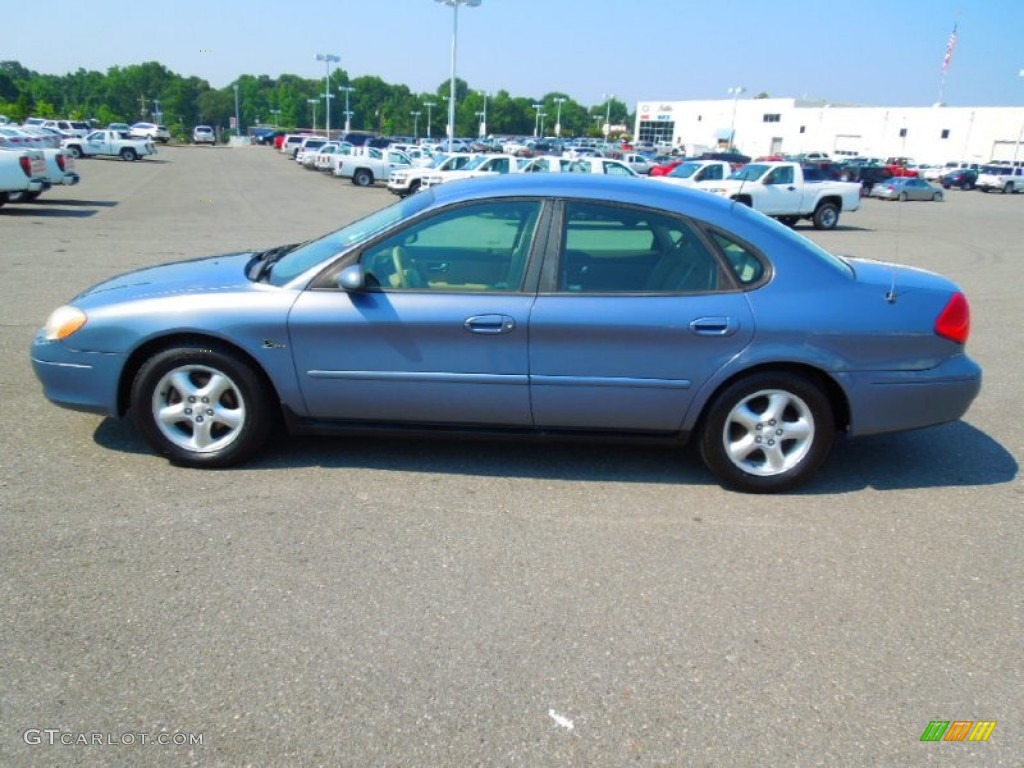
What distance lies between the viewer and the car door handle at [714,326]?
159 inches

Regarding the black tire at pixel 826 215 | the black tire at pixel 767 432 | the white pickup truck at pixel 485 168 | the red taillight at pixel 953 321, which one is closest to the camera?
the black tire at pixel 767 432

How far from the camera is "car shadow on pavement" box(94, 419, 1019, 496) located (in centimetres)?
442

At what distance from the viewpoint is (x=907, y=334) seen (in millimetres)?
4180

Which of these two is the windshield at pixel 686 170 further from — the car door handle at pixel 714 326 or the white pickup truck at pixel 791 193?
the car door handle at pixel 714 326

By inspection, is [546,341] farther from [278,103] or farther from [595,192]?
[278,103]

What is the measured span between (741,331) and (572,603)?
5.60 ft

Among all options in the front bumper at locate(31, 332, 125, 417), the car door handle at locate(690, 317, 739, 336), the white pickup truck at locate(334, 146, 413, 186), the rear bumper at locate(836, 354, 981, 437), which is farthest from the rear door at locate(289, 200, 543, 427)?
the white pickup truck at locate(334, 146, 413, 186)

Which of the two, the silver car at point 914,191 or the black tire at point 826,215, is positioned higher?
the silver car at point 914,191

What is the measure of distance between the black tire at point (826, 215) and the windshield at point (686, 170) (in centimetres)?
389

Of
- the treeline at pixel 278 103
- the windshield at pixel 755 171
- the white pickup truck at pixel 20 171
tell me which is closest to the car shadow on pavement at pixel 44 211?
the white pickup truck at pixel 20 171

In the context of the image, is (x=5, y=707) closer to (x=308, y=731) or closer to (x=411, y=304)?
(x=308, y=731)

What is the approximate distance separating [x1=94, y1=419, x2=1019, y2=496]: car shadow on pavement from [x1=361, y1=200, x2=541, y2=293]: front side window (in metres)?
0.84

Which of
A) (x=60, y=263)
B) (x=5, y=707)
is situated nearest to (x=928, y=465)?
(x=5, y=707)

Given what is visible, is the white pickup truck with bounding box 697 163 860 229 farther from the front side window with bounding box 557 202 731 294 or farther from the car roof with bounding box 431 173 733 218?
the front side window with bounding box 557 202 731 294
